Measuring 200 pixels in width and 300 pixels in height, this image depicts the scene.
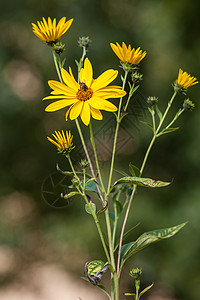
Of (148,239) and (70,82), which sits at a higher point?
(70,82)

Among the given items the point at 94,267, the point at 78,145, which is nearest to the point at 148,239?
the point at 94,267

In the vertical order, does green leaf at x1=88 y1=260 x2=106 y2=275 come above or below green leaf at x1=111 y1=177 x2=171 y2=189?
below

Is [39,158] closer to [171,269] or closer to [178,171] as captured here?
[178,171]

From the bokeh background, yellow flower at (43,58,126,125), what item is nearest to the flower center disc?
yellow flower at (43,58,126,125)

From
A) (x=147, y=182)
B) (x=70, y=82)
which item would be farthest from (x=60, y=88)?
(x=147, y=182)

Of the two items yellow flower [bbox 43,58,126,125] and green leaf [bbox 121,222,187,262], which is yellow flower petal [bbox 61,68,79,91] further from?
green leaf [bbox 121,222,187,262]

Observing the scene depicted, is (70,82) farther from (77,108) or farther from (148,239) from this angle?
(148,239)

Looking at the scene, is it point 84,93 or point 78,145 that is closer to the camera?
point 84,93

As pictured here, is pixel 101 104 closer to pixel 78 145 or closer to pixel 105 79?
pixel 105 79

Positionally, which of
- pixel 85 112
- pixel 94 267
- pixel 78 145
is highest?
pixel 85 112
